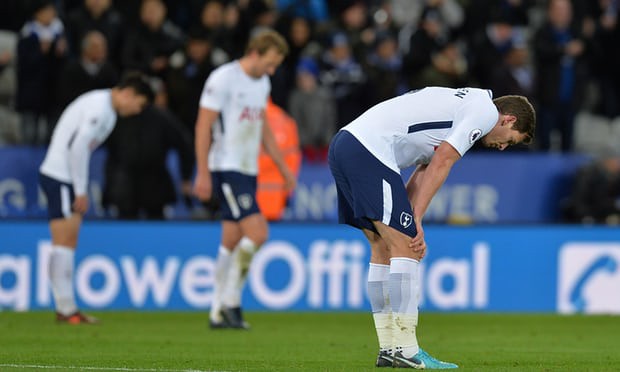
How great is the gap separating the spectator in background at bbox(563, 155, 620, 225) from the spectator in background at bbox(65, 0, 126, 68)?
21.8ft

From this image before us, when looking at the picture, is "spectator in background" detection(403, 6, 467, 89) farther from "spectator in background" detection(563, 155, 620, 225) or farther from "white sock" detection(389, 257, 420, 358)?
"white sock" detection(389, 257, 420, 358)

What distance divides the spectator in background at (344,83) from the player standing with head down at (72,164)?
20.5 ft

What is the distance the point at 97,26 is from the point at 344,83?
11.7 ft

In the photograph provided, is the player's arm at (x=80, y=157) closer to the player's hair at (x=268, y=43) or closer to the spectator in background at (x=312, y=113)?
the player's hair at (x=268, y=43)

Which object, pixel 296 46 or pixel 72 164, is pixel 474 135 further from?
pixel 296 46

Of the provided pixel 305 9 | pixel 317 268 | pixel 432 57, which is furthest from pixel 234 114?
pixel 305 9

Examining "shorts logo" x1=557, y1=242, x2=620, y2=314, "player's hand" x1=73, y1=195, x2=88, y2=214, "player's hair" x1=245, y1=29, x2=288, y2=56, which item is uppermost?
"player's hair" x1=245, y1=29, x2=288, y2=56

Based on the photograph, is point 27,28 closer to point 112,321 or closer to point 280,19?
point 280,19

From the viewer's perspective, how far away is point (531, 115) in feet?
28.6

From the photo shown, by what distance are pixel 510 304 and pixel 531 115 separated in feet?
26.2

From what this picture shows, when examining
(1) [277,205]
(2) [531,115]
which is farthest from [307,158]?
(2) [531,115]

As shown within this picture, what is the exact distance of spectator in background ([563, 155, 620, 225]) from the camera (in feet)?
60.5

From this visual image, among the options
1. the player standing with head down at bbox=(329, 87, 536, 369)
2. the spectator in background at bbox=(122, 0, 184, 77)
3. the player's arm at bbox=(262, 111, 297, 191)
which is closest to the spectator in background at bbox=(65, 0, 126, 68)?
the spectator in background at bbox=(122, 0, 184, 77)

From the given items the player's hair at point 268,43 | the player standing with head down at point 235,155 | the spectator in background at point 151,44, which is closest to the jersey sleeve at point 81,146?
the player standing with head down at point 235,155
